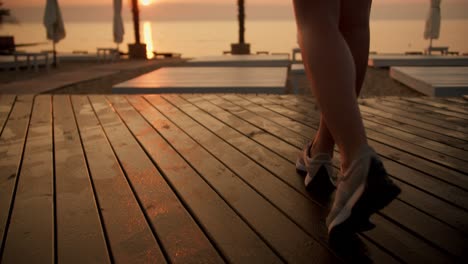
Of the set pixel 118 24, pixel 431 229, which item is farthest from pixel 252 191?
pixel 118 24

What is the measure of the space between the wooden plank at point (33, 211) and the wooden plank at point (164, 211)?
292 mm

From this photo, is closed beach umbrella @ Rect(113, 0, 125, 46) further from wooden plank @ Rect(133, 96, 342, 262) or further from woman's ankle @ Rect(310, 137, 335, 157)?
woman's ankle @ Rect(310, 137, 335, 157)

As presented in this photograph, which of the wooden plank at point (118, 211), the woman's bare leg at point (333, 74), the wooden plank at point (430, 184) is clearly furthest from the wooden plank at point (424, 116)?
the wooden plank at point (118, 211)

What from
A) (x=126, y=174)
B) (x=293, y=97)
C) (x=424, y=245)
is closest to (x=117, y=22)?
(x=293, y=97)

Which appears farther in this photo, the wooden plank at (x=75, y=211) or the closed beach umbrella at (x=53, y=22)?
the closed beach umbrella at (x=53, y=22)

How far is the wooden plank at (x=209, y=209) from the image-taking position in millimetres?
981

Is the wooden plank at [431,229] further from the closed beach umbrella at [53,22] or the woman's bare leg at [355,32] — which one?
the closed beach umbrella at [53,22]

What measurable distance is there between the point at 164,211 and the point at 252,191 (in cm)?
33

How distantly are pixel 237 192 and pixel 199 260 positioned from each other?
1.44 feet

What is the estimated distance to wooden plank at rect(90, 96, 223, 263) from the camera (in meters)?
0.98

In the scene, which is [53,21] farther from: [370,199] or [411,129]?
[370,199]

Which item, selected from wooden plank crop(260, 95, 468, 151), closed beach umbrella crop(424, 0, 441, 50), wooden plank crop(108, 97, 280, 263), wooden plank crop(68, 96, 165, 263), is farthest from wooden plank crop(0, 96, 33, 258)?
closed beach umbrella crop(424, 0, 441, 50)

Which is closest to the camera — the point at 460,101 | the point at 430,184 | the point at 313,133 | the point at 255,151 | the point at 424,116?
the point at 430,184

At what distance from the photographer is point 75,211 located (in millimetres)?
1232
